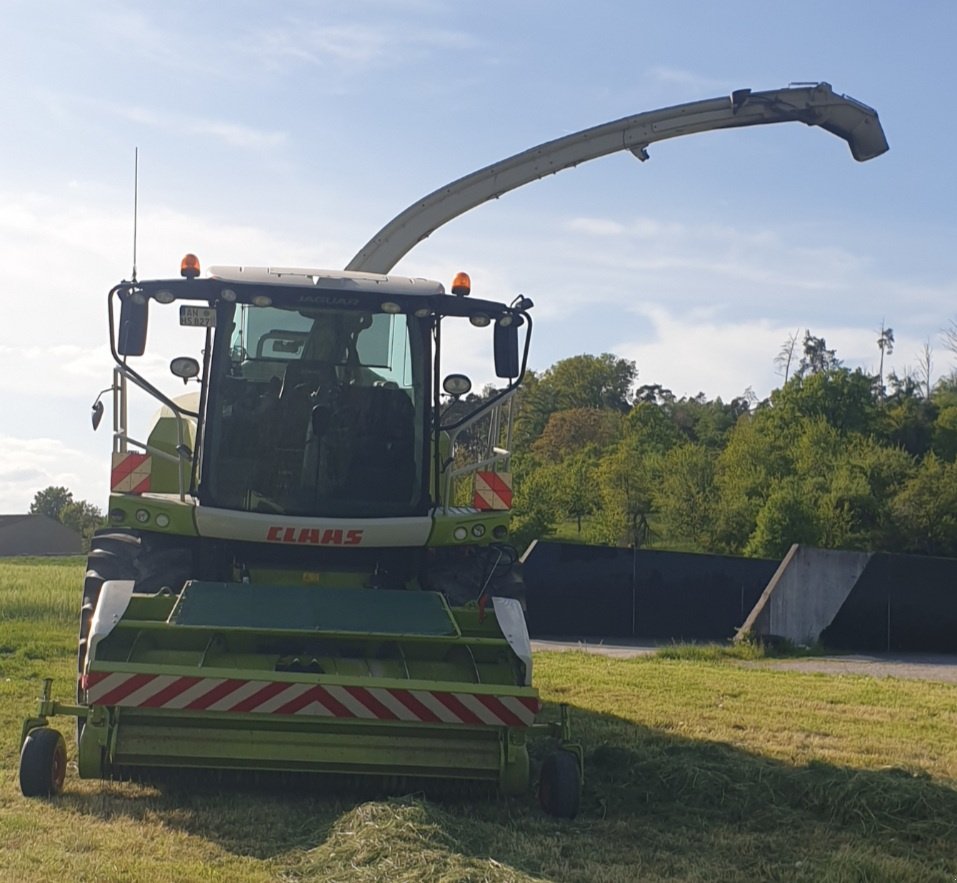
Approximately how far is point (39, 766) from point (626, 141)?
820 cm

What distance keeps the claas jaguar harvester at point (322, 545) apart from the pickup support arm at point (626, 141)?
369 cm

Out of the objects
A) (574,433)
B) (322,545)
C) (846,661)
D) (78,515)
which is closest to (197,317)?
(322,545)

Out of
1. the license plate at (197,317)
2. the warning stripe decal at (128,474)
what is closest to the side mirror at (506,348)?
the license plate at (197,317)

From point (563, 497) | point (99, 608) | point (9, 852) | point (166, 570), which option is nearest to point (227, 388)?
point (166, 570)

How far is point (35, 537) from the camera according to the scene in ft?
310

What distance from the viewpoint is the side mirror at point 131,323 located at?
7.66 meters

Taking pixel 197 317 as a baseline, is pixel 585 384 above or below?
above

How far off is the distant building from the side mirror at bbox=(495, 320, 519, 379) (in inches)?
3497

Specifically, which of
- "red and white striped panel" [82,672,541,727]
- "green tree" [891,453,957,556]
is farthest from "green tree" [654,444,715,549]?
"red and white striped panel" [82,672,541,727]

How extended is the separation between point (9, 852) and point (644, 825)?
9.52 feet

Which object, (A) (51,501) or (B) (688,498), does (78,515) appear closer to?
(A) (51,501)

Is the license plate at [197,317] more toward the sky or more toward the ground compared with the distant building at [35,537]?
more toward the sky

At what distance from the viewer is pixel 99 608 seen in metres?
6.84

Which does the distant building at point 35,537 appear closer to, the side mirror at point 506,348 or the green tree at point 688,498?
the green tree at point 688,498
